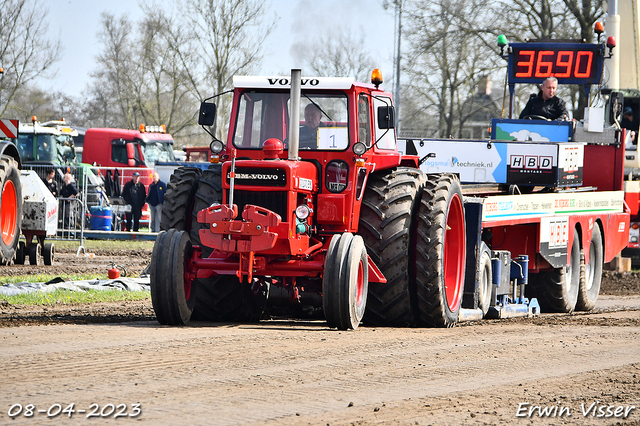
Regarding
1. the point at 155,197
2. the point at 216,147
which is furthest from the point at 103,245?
the point at 216,147

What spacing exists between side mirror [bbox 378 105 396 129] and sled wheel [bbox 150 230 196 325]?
2.21 meters

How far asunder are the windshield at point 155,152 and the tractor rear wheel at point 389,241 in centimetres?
2339

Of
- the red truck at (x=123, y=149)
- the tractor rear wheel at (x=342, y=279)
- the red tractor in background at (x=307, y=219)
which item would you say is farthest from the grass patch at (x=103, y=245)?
the tractor rear wheel at (x=342, y=279)

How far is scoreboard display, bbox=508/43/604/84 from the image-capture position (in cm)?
1525

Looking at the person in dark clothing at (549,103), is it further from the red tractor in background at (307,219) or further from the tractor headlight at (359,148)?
the tractor headlight at (359,148)

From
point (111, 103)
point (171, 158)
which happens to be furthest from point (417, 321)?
point (111, 103)

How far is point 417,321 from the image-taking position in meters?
9.43

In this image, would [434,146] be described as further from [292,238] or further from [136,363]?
[136,363]

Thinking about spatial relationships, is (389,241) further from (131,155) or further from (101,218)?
(131,155)

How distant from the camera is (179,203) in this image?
363 inches

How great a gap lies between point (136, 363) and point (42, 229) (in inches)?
426

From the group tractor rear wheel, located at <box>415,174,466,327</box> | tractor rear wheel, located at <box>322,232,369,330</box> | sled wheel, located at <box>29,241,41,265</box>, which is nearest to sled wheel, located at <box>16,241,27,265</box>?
sled wheel, located at <box>29,241,41,265</box>

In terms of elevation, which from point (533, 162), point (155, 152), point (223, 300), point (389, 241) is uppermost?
point (155, 152)

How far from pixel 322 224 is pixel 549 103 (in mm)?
7122
